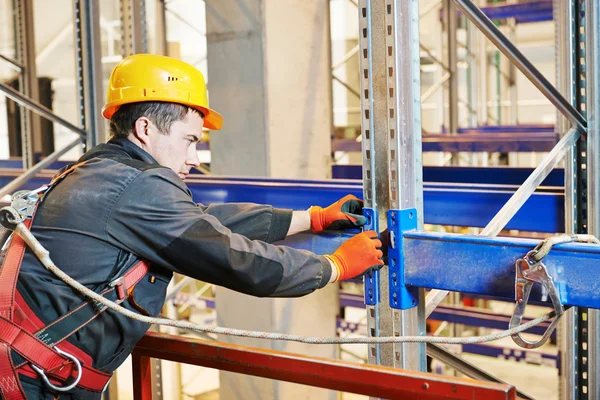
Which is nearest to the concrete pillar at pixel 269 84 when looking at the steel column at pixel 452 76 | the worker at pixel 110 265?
the worker at pixel 110 265

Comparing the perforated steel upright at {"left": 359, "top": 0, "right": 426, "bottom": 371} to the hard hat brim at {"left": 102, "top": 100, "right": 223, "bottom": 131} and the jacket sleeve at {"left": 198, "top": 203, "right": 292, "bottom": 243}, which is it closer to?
→ the jacket sleeve at {"left": 198, "top": 203, "right": 292, "bottom": 243}

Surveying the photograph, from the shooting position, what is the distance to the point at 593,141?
4227 millimetres

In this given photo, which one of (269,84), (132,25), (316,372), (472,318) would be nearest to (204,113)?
(316,372)

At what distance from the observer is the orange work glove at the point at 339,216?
3343 mm

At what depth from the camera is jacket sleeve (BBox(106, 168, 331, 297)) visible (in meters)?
2.81

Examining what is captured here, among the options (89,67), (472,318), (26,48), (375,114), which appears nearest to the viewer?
(375,114)

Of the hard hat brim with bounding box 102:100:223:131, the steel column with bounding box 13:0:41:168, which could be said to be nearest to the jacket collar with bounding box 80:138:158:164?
the hard hat brim with bounding box 102:100:223:131

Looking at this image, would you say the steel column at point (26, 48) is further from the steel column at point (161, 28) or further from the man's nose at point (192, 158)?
the man's nose at point (192, 158)

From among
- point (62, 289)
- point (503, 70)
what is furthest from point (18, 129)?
point (62, 289)

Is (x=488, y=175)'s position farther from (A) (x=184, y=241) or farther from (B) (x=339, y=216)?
(A) (x=184, y=241)

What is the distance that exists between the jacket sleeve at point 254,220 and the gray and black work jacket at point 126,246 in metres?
0.55

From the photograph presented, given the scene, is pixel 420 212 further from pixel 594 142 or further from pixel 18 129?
pixel 18 129

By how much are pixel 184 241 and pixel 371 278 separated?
894 millimetres

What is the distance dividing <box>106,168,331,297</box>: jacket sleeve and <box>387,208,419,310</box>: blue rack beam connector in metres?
0.46
